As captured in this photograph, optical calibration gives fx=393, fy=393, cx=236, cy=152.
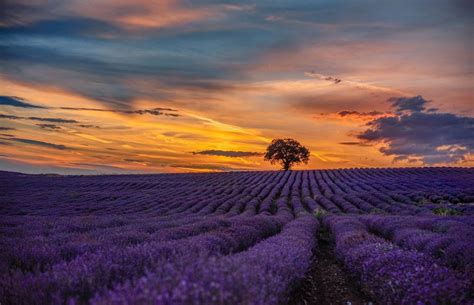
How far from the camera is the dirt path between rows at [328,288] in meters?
6.05

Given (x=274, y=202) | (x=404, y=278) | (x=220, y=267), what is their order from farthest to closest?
(x=274, y=202) → (x=404, y=278) → (x=220, y=267)

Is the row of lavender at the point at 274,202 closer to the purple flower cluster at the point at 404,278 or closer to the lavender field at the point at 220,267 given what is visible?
the lavender field at the point at 220,267

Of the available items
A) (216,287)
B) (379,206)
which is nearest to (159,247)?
(216,287)

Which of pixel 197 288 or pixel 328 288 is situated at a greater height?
pixel 197 288

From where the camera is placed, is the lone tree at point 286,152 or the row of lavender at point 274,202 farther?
the lone tree at point 286,152

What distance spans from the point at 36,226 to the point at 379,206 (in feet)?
58.8

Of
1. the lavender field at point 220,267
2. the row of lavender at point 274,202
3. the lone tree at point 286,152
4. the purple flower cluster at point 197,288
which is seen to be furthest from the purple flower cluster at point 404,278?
the lone tree at point 286,152

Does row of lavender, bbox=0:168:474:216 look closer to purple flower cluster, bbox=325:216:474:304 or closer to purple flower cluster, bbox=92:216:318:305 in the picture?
purple flower cluster, bbox=325:216:474:304

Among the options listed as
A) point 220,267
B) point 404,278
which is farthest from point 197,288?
point 404,278

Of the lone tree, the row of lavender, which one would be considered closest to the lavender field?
the row of lavender

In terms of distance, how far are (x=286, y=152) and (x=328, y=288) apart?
198ft

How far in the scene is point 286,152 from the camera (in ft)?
219

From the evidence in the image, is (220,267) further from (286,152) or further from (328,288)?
(286,152)

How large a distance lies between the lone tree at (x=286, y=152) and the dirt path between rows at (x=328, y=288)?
57.3 m
